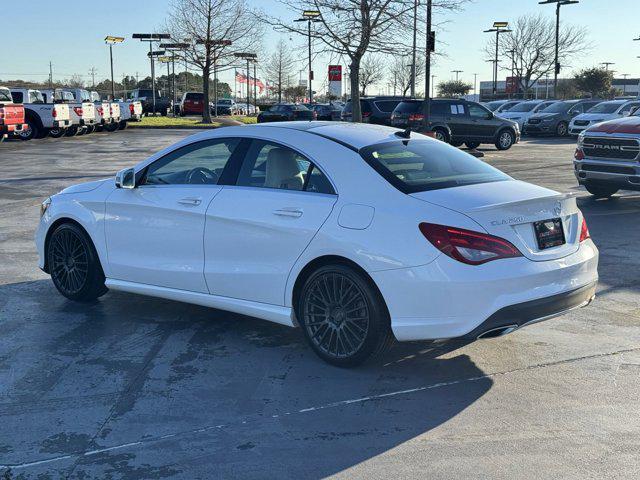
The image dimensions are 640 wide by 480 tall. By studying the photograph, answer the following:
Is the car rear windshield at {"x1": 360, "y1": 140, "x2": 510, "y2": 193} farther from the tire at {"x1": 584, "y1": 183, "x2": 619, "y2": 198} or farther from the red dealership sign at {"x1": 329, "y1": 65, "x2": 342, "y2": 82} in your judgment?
the red dealership sign at {"x1": 329, "y1": 65, "x2": 342, "y2": 82}

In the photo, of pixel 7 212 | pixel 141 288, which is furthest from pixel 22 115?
pixel 141 288

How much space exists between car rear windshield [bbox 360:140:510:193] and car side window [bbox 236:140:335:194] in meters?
0.37

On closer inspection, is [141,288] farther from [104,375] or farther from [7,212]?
[7,212]

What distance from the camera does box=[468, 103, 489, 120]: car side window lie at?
26.7m

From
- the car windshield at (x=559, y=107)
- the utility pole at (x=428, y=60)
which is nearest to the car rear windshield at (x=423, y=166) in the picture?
the utility pole at (x=428, y=60)

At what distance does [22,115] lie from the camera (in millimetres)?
28406

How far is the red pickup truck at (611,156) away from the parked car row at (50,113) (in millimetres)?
20615

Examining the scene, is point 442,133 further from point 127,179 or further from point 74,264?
point 127,179

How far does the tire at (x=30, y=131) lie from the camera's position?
31078mm

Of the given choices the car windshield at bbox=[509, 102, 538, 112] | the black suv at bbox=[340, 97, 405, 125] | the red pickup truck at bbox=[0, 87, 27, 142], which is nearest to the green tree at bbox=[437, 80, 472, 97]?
the car windshield at bbox=[509, 102, 538, 112]

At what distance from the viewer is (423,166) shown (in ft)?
17.8

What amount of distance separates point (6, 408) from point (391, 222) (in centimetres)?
247

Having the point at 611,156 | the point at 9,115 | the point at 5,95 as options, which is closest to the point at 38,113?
the point at 5,95

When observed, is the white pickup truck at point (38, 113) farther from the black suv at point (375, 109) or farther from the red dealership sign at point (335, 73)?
the black suv at point (375, 109)
